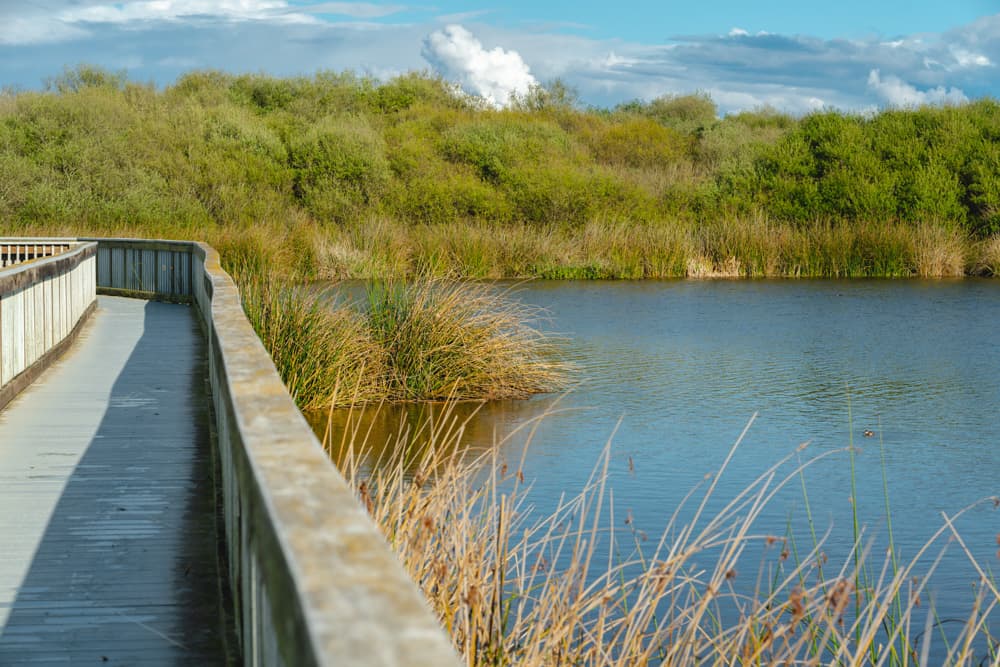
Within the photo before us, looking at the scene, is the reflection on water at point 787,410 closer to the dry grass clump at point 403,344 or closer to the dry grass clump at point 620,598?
the dry grass clump at point 403,344

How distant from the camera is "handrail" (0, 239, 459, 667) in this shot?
1.35 metres

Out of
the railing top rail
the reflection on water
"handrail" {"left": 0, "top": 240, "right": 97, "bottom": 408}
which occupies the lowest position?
the reflection on water

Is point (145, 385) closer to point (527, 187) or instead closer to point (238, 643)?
point (238, 643)

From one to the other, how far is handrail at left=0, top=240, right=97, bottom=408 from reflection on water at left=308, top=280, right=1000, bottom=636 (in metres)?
2.20

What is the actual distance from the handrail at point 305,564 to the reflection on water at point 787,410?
12.9 ft

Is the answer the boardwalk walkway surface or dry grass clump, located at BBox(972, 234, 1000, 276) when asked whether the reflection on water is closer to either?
the boardwalk walkway surface

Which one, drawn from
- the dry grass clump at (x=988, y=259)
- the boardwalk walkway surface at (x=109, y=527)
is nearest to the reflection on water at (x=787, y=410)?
the boardwalk walkway surface at (x=109, y=527)

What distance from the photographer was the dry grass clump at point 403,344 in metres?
9.91

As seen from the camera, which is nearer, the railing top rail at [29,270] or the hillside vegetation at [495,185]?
the railing top rail at [29,270]

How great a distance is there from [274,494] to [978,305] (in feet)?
61.1

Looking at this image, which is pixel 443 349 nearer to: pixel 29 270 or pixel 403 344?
pixel 403 344

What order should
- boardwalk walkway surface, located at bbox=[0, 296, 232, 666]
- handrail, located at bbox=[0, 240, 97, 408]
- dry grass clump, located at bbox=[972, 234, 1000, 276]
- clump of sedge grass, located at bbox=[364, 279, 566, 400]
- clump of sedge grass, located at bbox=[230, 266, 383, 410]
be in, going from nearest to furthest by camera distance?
boardwalk walkway surface, located at bbox=[0, 296, 232, 666]
handrail, located at bbox=[0, 240, 97, 408]
clump of sedge grass, located at bbox=[230, 266, 383, 410]
clump of sedge grass, located at bbox=[364, 279, 566, 400]
dry grass clump, located at bbox=[972, 234, 1000, 276]

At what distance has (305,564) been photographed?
62.7 inches

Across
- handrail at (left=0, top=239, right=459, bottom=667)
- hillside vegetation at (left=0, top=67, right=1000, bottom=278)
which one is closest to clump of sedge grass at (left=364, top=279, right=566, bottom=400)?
handrail at (left=0, top=239, right=459, bottom=667)
